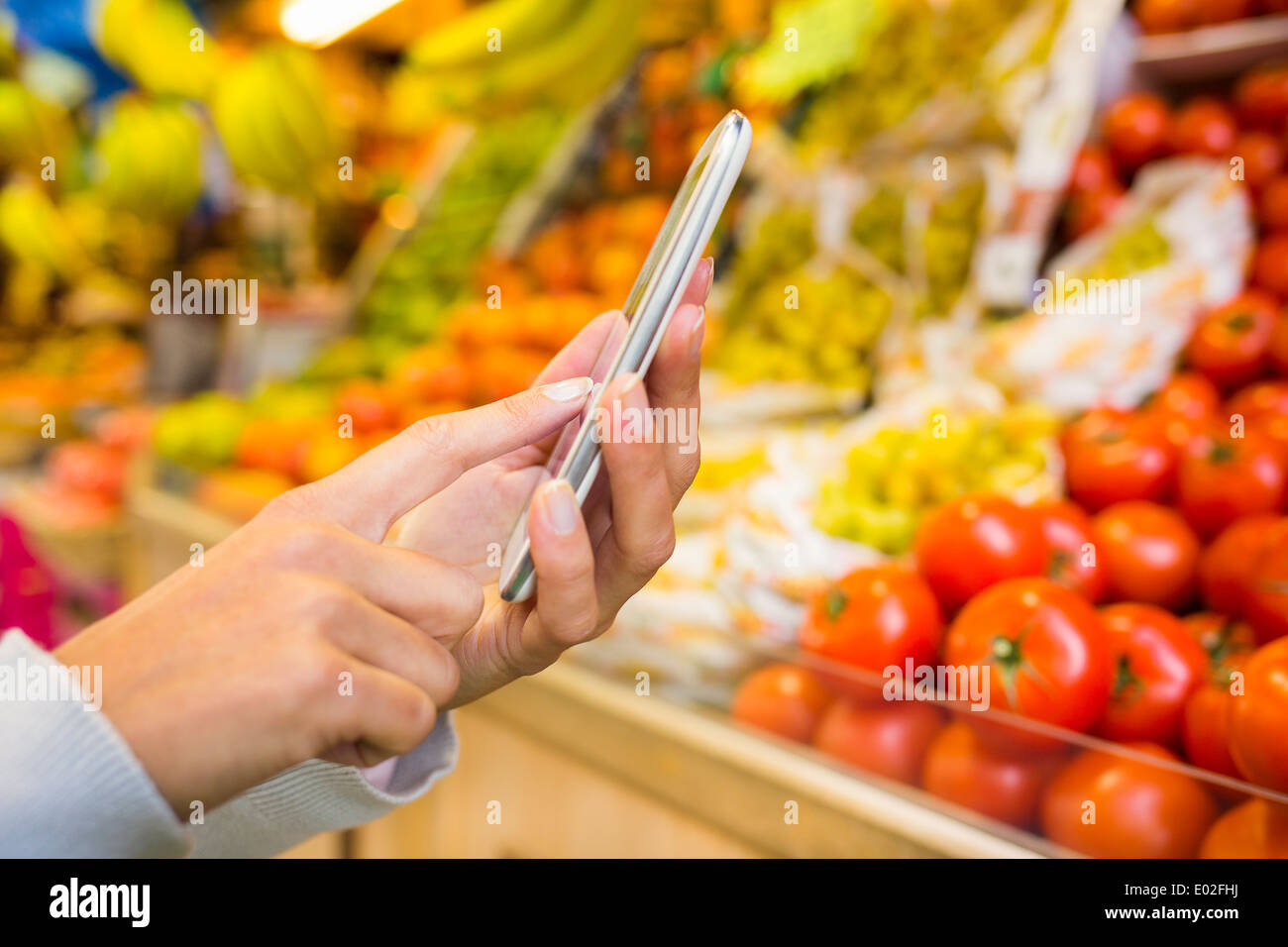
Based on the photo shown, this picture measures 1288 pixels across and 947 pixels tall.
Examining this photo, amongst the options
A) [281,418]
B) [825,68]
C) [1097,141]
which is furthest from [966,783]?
[281,418]

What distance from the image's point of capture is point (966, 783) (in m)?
1.07

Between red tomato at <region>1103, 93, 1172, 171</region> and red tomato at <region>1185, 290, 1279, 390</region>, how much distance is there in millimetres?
479

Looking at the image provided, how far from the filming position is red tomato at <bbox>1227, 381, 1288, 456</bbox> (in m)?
1.36

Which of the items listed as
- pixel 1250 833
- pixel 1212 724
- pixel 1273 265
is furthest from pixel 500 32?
pixel 1250 833

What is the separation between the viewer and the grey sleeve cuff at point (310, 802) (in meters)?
0.82

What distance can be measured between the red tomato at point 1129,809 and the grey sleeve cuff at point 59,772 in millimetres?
845

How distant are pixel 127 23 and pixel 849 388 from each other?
265 cm

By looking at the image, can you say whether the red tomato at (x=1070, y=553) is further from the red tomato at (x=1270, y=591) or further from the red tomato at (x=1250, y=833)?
the red tomato at (x=1250, y=833)

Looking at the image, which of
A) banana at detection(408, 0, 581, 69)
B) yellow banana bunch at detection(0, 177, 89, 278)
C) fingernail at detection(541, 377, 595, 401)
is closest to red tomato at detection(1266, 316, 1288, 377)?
fingernail at detection(541, 377, 595, 401)

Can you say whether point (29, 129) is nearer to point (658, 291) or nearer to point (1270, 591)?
point (658, 291)

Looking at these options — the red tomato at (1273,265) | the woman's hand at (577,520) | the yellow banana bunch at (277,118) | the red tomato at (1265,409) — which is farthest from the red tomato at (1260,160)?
the yellow banana bunch at (277,118)

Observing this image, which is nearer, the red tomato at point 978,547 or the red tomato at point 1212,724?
the red tomato at point 1212,724
